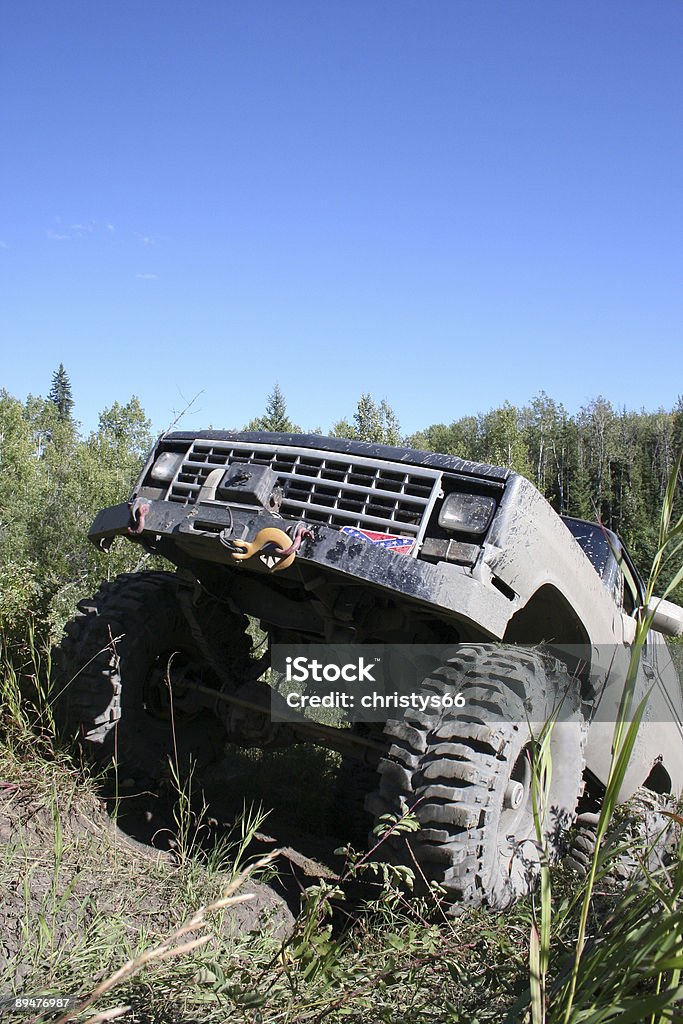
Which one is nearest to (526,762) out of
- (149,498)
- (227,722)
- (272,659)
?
(272,659)

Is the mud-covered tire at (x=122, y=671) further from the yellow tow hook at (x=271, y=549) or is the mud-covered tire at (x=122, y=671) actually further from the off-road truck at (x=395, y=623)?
the yellow tow hook at (x=271, y=549)

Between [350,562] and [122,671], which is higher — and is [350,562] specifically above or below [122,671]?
above

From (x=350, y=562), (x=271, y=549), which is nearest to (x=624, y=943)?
(x=350, y=562)

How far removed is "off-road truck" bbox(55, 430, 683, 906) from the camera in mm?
2951

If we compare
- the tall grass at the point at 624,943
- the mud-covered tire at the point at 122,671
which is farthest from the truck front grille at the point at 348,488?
the tall grass at the point at 624,943

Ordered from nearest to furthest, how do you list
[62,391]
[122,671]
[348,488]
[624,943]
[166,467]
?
[624,943], [348,488], [166,467], [122,671], [62,391]

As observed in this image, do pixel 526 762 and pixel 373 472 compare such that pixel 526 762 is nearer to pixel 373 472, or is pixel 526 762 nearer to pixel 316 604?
pixel 316 604

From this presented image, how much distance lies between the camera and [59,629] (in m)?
8.29

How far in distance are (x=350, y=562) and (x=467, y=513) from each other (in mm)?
489

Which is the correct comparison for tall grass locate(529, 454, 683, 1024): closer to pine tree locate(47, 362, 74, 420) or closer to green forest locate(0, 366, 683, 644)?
green forest locate(0, 366, 683, 644)

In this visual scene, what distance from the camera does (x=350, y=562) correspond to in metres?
3.10

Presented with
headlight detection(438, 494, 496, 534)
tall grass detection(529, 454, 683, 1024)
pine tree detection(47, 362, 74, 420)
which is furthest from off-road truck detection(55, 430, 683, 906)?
pine tree detection(47, 362, 74, 420)

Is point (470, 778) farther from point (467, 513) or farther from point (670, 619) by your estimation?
point (670, 619)

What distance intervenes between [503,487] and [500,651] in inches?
24.5
